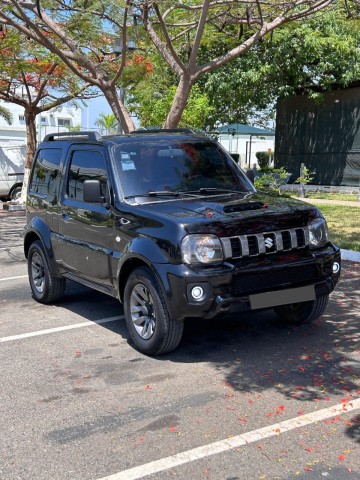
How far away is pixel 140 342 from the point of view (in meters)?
5.82

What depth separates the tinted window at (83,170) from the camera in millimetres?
6591

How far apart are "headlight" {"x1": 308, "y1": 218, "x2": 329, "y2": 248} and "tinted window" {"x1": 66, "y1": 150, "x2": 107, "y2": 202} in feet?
6.81

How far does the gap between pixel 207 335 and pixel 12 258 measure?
20.2 feet

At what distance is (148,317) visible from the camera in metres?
5.78

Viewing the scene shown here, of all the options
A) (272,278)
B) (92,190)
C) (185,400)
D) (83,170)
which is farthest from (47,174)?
(185,400)

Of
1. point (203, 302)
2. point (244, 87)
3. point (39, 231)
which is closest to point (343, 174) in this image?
point (244, 87)

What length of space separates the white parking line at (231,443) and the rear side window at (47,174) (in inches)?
162

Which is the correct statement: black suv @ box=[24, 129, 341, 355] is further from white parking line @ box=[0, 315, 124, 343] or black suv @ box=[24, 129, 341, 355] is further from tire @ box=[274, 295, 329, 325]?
white parking line @ box=[0, 315, 124, 343]

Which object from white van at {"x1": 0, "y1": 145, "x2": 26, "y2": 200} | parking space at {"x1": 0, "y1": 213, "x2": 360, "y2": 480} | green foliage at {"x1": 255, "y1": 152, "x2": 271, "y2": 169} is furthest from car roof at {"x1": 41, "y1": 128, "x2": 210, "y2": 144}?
green foliage at {"x1": 255, "y1": 152, "x2": 271, "y2": 169}

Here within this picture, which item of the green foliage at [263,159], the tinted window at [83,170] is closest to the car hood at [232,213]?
the tinted window at [83,170]

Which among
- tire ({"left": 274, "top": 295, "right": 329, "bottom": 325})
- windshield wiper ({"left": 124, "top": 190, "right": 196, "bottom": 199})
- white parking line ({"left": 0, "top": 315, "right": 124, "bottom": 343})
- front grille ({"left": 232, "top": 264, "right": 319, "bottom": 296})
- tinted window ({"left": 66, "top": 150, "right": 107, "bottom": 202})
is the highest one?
tinted window ({"left": 66, "top": 150, "right": 107, "bottom": 202})

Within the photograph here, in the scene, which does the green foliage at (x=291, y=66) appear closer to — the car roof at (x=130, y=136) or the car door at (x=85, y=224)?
the car roof at (x=130, y=136)

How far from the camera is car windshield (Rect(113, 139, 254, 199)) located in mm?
6324

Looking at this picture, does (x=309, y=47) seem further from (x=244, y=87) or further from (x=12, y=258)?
(x=12, y=258)
